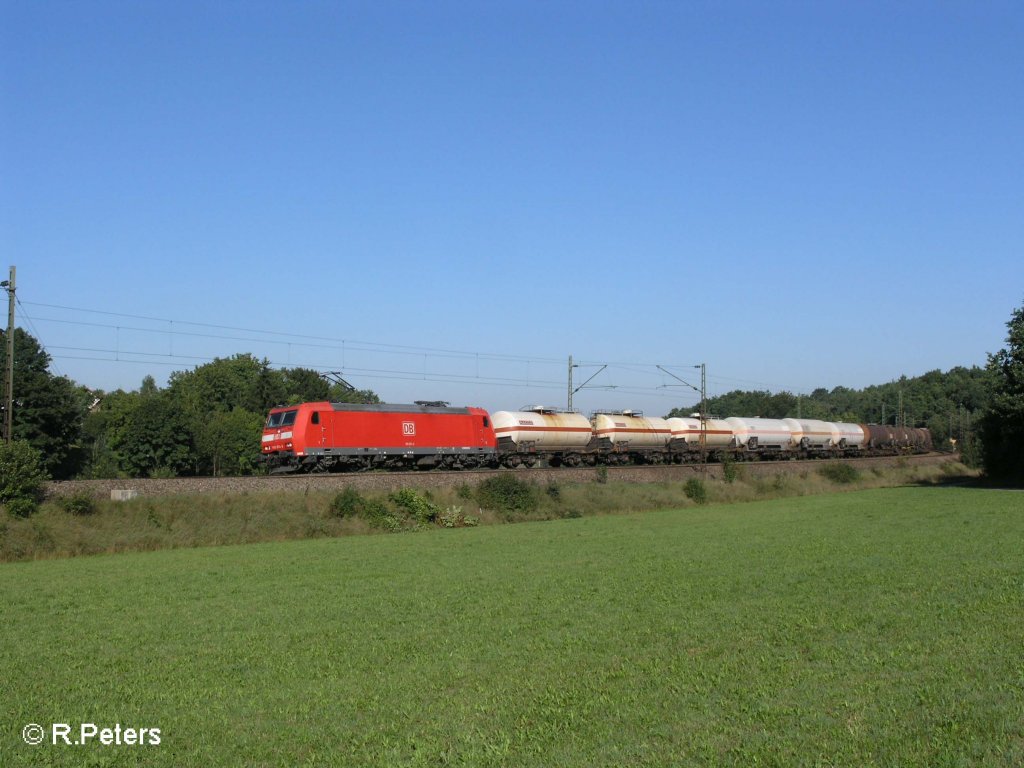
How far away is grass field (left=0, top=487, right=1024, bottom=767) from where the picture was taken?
862cm

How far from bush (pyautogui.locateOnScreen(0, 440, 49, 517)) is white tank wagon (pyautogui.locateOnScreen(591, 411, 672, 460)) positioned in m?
33.4

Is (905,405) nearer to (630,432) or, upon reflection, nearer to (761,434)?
(761,434)

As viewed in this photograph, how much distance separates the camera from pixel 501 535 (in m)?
34.2

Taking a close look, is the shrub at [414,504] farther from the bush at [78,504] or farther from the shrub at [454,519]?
the bush at [78,504]

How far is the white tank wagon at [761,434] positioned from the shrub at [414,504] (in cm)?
3238

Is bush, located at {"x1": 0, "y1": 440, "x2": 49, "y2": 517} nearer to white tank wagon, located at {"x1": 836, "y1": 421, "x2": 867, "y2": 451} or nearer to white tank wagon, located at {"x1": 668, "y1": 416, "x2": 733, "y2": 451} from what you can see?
white tank wagon, located at {"x1": 668, "y1": 416, "x2": 733, "y2": 451}

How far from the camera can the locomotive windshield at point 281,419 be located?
41.8 meters

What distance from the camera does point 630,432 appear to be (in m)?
57.5

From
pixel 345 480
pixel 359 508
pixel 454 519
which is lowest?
pixel 454 519

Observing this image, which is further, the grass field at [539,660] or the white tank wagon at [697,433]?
the white tank wagon at [697,433]

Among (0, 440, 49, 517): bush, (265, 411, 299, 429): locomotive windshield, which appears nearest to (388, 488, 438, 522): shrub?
(265, 411, 299, 429): locomotive windshield

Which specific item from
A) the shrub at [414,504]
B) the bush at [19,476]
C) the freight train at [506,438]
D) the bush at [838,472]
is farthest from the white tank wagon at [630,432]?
the bush at [19,476]

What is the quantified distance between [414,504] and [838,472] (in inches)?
1441

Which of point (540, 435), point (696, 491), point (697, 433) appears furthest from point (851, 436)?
point (540, 435)
